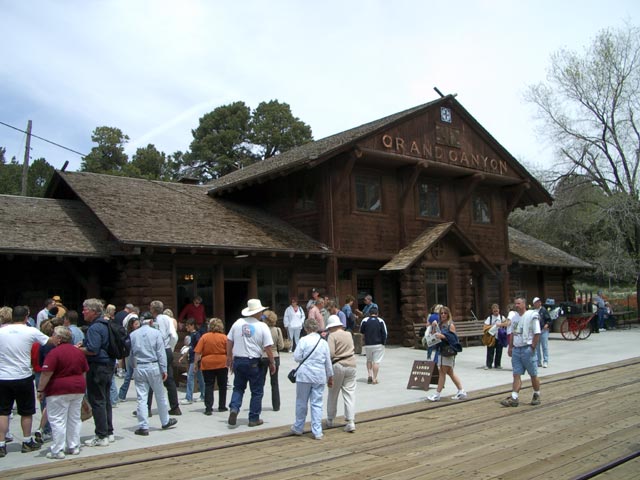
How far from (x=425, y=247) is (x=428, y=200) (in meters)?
3.39

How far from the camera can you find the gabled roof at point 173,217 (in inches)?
680

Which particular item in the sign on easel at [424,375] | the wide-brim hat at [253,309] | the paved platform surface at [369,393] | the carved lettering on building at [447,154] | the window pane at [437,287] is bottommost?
the paved platform surface at [369,393]

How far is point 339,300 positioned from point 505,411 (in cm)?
1176

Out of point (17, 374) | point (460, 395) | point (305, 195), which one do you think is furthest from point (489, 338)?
point (17, 374)

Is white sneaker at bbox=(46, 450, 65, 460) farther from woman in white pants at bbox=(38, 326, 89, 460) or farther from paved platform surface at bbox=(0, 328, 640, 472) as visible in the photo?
paved platform surface at bbox=(0, 328, 640, 472)

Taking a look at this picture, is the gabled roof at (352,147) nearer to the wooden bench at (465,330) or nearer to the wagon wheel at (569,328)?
the wooden bench at (465,330)

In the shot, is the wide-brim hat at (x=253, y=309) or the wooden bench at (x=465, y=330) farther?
the wooden bench at (x=465, y=330)

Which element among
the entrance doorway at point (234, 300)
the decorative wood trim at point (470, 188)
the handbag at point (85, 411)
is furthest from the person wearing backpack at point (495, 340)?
the handbag at point (85, 411)

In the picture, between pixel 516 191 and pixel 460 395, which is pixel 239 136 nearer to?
pixel 516 191

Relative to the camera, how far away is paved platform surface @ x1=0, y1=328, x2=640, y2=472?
8.57 meters

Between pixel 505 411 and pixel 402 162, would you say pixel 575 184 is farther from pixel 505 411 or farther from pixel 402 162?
pixel 505 411

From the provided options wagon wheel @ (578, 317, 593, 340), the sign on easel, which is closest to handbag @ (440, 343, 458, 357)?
the sign on easel

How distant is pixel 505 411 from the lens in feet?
33.8

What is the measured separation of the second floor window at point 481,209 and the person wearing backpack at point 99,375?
67.1ft
